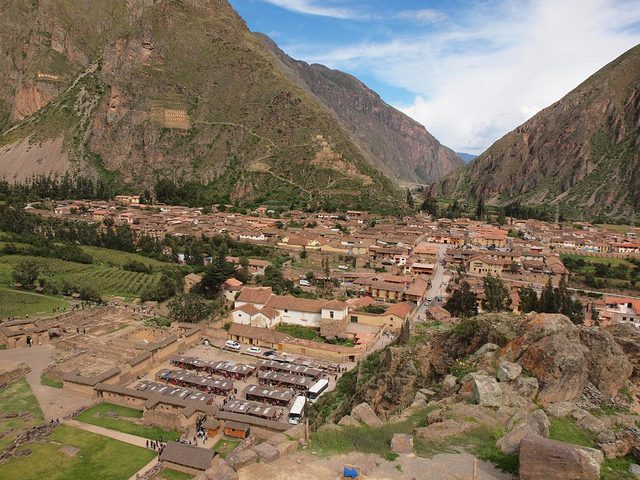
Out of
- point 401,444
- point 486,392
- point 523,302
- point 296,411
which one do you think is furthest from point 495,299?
point 401,444

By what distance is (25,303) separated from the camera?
41.8 metres

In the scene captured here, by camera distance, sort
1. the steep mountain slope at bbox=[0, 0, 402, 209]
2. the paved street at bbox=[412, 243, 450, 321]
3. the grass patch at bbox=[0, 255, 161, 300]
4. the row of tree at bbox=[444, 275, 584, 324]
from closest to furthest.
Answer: the row of tree at bbox=[444, 275, 584, 324]
the paved street at bbox=[412, 243, 450, 321]
the grass patch at bbox=[0, 255, 161, 300]
the steep mountain slope at bbox=[0, 0, 402, 209]

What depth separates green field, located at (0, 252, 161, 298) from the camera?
4719 centimetres

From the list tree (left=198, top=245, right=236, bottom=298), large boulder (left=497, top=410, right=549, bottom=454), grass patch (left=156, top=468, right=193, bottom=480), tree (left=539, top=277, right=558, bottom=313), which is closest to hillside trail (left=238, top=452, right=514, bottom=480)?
large boulder (left=497, top=410, right=549, bottom=454)

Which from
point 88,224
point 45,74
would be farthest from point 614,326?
point 45,74

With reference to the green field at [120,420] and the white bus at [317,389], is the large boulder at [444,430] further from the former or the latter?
the white bus at [317,389]

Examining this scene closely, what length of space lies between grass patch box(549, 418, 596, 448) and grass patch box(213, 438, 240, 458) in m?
15.0

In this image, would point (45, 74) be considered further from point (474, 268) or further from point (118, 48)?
point (474, 268)

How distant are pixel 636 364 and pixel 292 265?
147ft

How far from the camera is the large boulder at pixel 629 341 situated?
13.0 meters

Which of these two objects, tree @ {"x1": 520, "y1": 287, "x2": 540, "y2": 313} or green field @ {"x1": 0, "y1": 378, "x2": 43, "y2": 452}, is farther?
tree @ {"x1": 520, "y1": 287, "x2": 540, "y2": 313}

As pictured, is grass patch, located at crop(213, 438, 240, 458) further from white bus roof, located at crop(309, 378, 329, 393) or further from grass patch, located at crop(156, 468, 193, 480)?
white bus roof, located at crop(309, 378, 329, 393)

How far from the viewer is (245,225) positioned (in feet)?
240

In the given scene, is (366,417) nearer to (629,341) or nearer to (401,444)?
(401,444)
